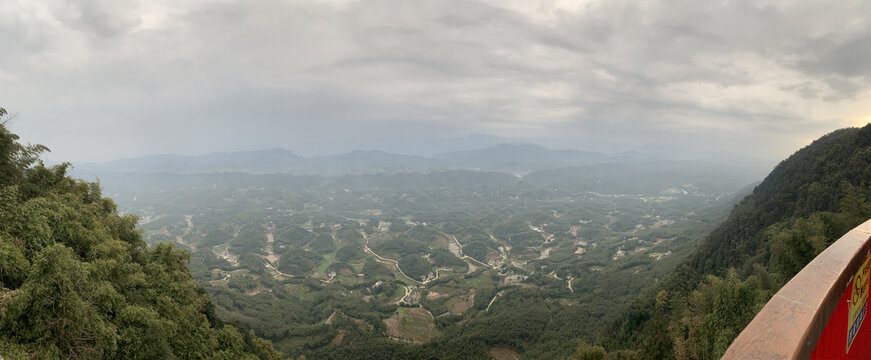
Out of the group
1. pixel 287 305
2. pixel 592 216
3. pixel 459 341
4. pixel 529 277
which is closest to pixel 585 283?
pixel 529 277

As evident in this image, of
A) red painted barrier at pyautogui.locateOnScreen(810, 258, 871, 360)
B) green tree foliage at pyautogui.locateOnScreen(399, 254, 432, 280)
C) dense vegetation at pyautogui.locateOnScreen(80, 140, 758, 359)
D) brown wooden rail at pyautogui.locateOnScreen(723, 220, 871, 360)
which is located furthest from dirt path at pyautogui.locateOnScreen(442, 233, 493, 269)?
brown wooden rail at pyautogui.locateOnScreen(723, 220, 871, 360)

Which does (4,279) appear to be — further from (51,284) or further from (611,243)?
(611,243)

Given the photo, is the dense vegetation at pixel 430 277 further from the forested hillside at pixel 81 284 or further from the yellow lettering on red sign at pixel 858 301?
the yellow lettering on red sign at pixel 858 301

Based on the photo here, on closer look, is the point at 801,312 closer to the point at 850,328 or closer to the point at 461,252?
the point at 850,328

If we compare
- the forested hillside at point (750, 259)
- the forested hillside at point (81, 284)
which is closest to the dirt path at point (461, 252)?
the forested hillside at point (750, 259)

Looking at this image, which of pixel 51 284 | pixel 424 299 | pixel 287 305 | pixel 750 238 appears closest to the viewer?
pixel 51 284

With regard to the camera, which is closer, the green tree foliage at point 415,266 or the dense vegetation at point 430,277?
the dense vegetation at point 430,277
